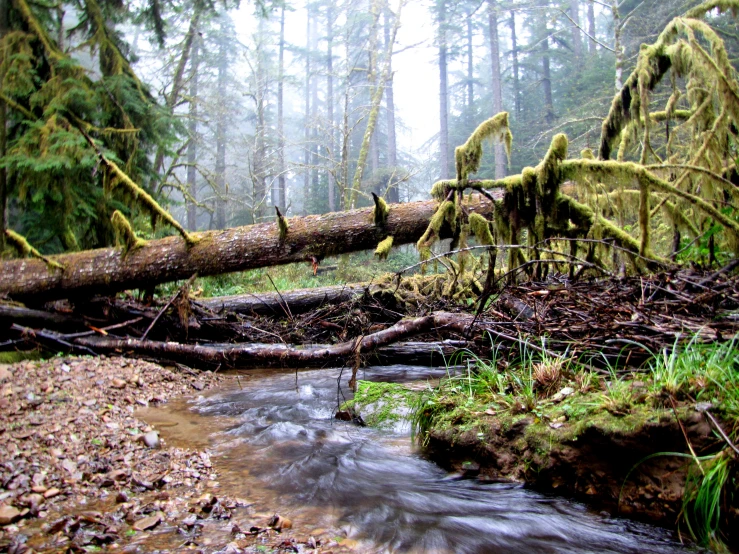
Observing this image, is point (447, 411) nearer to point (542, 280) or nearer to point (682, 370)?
point (682, 370)

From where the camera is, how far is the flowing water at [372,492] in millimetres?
2516

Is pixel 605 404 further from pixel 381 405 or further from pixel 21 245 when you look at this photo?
pixel 21 245

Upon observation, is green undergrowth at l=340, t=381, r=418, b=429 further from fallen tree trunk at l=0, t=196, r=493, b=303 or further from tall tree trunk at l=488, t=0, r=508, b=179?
tall tree trunk at l=488, t=0, r=508, b=179

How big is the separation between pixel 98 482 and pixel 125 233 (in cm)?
498

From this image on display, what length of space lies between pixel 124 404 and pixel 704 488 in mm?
5231

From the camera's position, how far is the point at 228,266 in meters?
7.00

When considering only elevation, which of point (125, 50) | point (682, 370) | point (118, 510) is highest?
point (125, 50)

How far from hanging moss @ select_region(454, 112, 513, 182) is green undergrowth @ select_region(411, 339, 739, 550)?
344 centimetres

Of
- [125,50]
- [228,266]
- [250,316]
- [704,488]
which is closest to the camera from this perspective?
[704,488]

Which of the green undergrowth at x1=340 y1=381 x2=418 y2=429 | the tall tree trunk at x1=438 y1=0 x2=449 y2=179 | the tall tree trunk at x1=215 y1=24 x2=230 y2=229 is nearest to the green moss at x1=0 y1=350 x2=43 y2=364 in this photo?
the green undergrowth at x1=340 y1=381 x2=418 y2=429

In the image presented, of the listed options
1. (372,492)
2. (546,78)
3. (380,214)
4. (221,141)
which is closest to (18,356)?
(380,214)

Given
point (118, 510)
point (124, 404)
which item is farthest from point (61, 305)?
point (118, 510)

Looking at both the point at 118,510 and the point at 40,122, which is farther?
the point at 40,122

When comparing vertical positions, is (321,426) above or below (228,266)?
below
